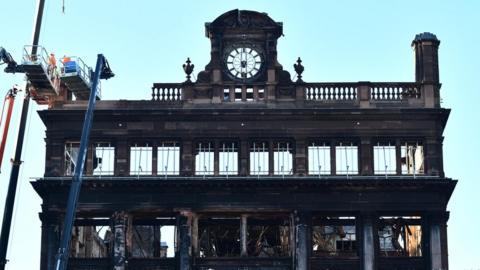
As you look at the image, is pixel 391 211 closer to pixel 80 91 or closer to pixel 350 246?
pixel 350 246

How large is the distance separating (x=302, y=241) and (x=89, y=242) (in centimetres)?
1896

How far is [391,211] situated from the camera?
106 metres

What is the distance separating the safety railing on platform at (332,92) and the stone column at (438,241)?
10.9 metres

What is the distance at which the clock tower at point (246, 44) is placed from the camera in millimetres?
109812

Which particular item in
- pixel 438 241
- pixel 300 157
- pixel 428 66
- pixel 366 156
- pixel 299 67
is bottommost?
pixel 438 241

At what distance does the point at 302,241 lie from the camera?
105875 millimetres

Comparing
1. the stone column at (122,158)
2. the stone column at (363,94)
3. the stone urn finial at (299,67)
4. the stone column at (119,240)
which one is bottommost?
the stone column at (119,240)

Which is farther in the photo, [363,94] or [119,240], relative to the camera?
[363,94]

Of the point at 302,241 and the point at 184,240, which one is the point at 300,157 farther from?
the point at 184,240

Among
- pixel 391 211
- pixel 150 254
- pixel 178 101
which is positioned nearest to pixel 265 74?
pixel 178 101

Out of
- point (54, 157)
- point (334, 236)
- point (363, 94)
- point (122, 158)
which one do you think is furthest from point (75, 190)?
point (334, 236)

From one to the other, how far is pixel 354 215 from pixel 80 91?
73.4 ft

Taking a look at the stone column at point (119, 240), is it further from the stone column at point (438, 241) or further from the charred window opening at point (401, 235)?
the stone column at point (438, 241)

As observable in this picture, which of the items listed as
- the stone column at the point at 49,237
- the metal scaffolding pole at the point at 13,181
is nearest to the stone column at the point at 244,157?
the stone column at the point at 49,237
